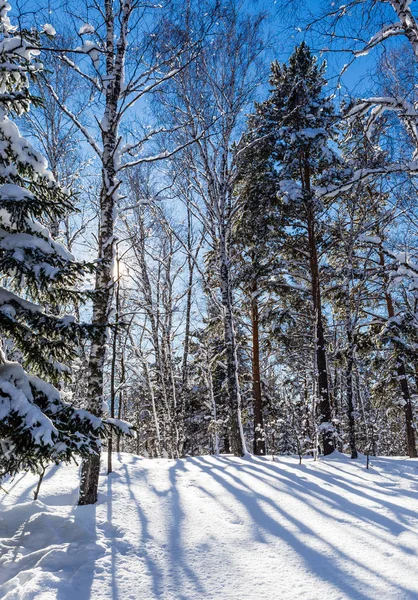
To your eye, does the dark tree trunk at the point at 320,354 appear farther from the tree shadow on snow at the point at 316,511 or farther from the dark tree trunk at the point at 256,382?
the tree shadow on snow at the point at 316,511

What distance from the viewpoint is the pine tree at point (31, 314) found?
3246 millimetres

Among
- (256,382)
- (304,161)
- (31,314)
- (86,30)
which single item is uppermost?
(304,161)

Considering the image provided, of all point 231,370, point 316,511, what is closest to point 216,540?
point 316,511

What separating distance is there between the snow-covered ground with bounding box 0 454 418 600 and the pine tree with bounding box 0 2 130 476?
922mm

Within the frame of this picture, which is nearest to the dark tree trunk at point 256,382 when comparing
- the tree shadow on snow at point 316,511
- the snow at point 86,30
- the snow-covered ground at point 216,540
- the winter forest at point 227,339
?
the winter forest at point 227,339

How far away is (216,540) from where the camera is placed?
3953 millimetres

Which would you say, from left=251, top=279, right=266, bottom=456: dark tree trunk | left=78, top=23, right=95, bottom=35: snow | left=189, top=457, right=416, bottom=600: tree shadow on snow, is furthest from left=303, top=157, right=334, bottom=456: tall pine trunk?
left=78, top=23, right=95, bottom=35: snow

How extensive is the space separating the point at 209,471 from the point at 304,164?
985 centimetres

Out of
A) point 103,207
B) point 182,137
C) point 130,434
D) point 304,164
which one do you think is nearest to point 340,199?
point 304,164

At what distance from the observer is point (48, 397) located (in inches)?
151

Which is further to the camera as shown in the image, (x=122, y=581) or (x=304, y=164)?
(x=304, y=164)

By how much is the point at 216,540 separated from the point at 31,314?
10.6 feet

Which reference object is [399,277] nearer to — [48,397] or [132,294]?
[48,397]

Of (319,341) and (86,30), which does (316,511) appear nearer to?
(319,341)
